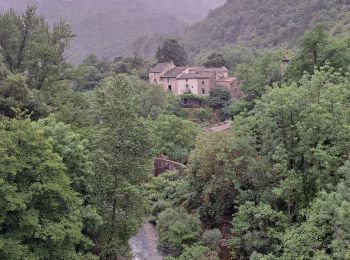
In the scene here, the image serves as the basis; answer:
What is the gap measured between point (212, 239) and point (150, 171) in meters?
5.21

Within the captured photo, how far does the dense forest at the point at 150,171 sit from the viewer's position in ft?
53.4

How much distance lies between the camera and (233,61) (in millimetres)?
79188

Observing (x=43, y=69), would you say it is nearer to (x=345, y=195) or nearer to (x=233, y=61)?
(x=345, y=195)

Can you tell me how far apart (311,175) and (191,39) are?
109702 millimetres

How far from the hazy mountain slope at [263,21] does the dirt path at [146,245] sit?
2006 inches

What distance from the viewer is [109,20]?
151000 millimetres

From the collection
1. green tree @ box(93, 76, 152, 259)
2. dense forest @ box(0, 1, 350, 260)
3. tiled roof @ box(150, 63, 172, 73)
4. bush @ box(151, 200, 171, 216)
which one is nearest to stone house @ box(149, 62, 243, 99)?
tiled roof @ box(150, 63, 172, 73)

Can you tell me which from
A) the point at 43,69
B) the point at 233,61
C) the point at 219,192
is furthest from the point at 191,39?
the point at 219,192

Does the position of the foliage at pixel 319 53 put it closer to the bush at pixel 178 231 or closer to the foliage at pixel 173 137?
the foliage at pixel 173 137

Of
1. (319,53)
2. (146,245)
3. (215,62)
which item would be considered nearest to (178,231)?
(146,245)

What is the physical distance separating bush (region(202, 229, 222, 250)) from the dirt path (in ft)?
11.8

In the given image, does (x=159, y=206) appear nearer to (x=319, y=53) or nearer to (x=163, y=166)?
(x=163, y=166)

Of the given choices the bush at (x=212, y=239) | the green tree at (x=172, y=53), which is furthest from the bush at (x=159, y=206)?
the green tree at (x=172, y=53)

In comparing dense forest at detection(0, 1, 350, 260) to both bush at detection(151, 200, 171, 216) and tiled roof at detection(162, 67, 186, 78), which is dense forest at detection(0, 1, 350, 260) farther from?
tiled roof at detection(162, 67, 186, 78)
